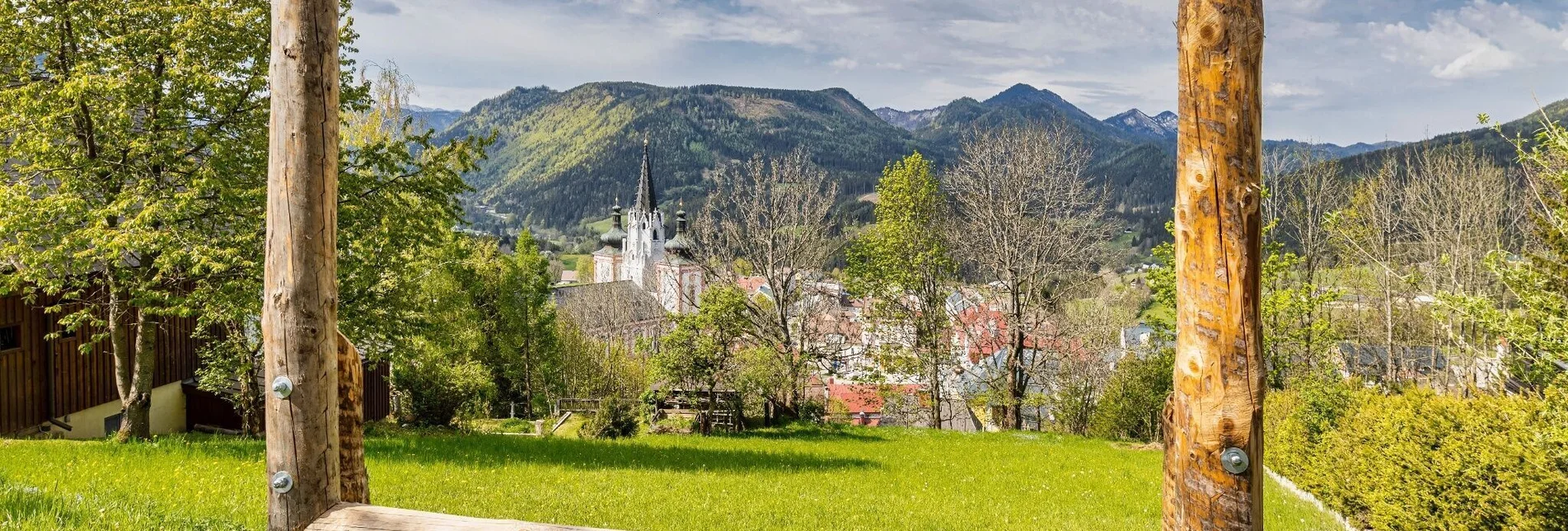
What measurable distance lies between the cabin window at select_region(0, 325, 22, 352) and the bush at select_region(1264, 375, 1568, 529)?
20.8m

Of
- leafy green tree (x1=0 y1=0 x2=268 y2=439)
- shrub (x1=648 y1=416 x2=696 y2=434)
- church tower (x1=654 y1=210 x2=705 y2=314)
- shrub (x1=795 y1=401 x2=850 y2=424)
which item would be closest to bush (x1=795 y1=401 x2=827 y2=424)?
shrub (x1=795 y1=401 x2=850 y2=424)

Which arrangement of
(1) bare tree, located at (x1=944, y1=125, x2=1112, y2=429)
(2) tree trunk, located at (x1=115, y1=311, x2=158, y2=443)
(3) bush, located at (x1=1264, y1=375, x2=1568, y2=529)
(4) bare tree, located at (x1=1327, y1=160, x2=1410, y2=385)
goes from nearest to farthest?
1. (3) bush, located at (x1=1264, y1=375, x2=1568, y2=529)
2. (2) tree trunk, located at (x1=115, y1=311, x2=158, y2=443)
3. (1) bare tree, located at (x1=944, y1=125, x2=1112, y2=429)
4. (4) bare tree, located at (x1=1327, y1=160, x2=1410, y2=385)

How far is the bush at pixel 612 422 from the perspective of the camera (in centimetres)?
1978

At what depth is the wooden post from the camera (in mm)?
3662

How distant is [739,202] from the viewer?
92.3 feet

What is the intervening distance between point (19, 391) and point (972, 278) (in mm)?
24655

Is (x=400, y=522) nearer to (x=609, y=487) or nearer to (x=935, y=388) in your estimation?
(x=609, y=487)

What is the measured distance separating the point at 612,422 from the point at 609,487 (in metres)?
10.3

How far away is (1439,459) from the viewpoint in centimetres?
848

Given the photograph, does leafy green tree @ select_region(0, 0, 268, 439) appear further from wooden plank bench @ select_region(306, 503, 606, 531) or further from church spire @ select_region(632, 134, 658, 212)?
church spire @ select_region(632, 134, 658, 212)

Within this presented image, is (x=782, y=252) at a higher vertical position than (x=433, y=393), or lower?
higher


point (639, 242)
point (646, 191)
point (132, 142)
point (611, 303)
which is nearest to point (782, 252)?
point (132, 142)

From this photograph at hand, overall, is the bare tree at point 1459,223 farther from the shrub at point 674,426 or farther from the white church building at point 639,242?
the white church building at point 639,242

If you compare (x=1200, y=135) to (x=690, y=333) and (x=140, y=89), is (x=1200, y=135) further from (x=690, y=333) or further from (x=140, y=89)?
(x=690, y=333)
